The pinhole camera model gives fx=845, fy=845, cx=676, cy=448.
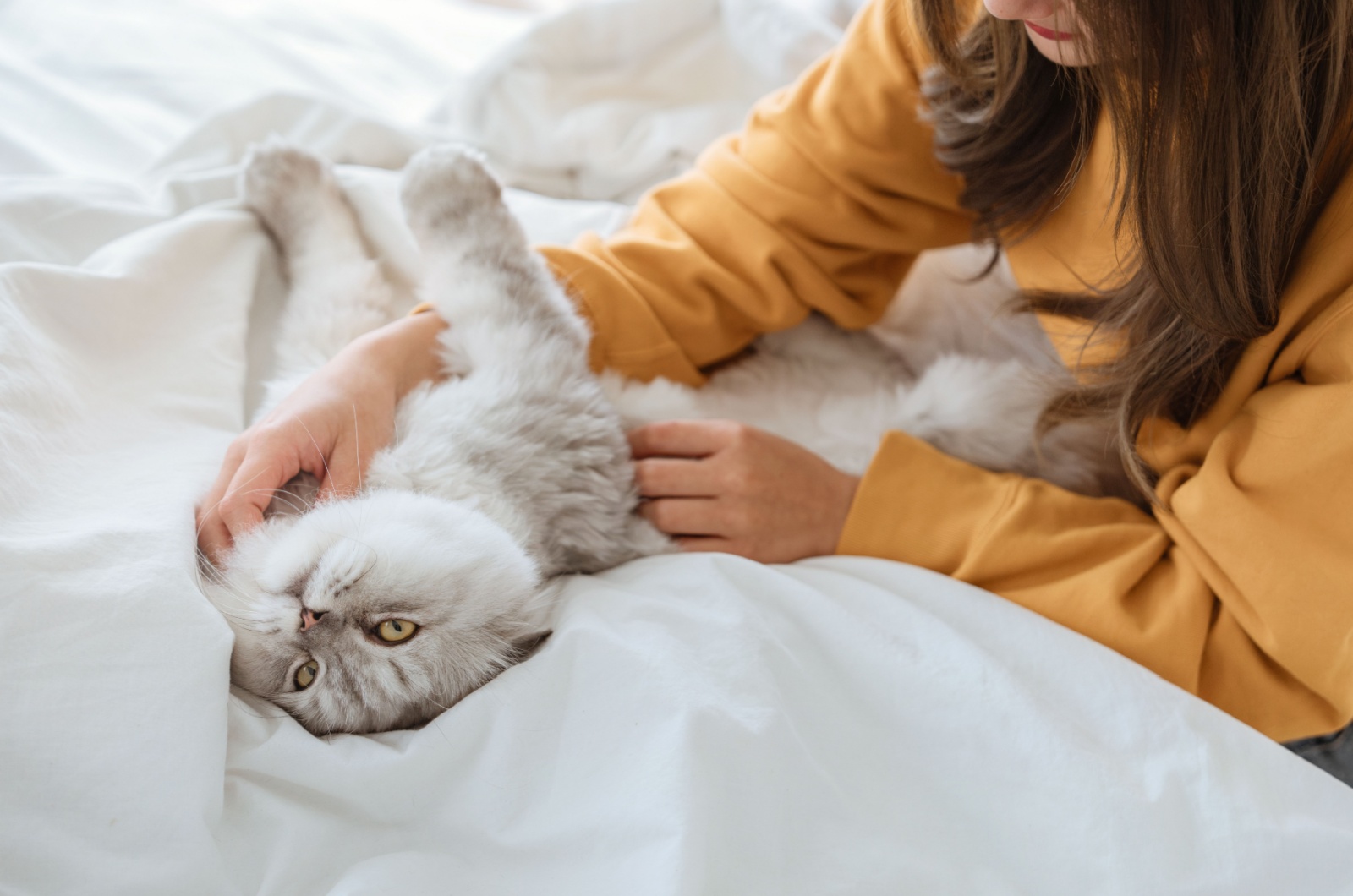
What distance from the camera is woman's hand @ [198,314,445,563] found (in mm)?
832

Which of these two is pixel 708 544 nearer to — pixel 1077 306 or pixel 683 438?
pixel 683 438

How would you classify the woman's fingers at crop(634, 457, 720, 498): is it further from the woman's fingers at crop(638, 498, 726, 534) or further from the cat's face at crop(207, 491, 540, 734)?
the cat's face at crop(207, 491, 540, 734)

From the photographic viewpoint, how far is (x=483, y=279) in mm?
1035

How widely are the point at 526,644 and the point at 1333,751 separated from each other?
33.1 inches

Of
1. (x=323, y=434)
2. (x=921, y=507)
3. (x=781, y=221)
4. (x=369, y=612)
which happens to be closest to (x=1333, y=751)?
(x=921, y=507)

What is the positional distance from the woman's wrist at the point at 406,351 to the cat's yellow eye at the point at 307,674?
1.06 feet

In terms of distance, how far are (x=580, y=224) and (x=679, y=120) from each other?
0.41 metres

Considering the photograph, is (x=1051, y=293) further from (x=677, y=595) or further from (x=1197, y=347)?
(x=677, y=595)

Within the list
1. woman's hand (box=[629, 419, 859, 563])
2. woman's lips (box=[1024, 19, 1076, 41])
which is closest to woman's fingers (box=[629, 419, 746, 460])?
woman's hand (box=[629, 419, 859, 563])

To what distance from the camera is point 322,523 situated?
0.84 m

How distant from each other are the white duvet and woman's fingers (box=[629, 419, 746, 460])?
0.18 meters

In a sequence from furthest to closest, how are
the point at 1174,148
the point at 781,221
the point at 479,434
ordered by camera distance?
the point at 781,221
the point at 479,434
the point at 1174,148

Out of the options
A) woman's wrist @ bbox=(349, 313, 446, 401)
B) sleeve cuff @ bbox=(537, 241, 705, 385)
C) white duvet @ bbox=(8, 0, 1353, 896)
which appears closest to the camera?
white duvet @ bbox=(8, 0, 1353, 896)

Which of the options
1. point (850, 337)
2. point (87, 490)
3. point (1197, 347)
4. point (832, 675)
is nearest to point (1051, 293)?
point (1197, 347)
